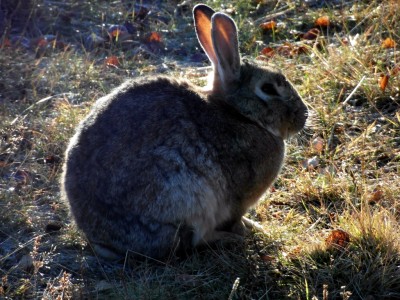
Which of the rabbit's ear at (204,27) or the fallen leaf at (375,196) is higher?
the rabbit's ear at (204,27)

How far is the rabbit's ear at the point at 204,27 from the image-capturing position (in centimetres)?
510

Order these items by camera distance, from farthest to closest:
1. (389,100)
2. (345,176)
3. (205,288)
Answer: (389,100), (345,176), (205,288)

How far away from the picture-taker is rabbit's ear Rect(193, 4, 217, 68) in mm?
5098

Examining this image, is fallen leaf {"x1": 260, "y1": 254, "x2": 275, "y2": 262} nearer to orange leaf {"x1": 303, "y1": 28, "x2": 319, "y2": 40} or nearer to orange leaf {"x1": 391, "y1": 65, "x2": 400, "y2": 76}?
orange leaf {"x1": 391, "y1": 65, "x2": 400, "y2": 76}

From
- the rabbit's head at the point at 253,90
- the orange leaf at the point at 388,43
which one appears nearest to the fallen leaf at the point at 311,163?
the rabbit's head at the point at 253,90

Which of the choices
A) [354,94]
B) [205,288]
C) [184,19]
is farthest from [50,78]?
[205,288]

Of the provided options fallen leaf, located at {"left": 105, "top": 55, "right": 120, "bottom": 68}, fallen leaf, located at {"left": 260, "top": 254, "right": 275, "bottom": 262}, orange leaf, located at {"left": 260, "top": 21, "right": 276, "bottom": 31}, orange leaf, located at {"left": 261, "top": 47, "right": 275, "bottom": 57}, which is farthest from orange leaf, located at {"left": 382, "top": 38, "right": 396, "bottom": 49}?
fallen leaf, located at {"left": 260, "top": 254, "right": 275, "bottom": 262}

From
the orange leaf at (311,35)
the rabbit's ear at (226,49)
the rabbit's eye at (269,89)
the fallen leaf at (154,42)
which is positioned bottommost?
the fallen leaf at (154,42)

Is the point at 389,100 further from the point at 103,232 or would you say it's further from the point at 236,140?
the point at 103,232

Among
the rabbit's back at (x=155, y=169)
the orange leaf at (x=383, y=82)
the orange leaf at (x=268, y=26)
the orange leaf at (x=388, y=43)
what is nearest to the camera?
the rabbit's back at (x=155, y=169)

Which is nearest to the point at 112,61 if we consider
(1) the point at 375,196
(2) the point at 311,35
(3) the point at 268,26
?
(3) the point at 268,26

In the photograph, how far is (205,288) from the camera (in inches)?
165

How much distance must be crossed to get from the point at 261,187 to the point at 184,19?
3.91 metres

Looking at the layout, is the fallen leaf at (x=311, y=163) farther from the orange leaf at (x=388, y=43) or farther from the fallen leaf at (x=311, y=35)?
the fallen leaf at (x=311, y=35)
